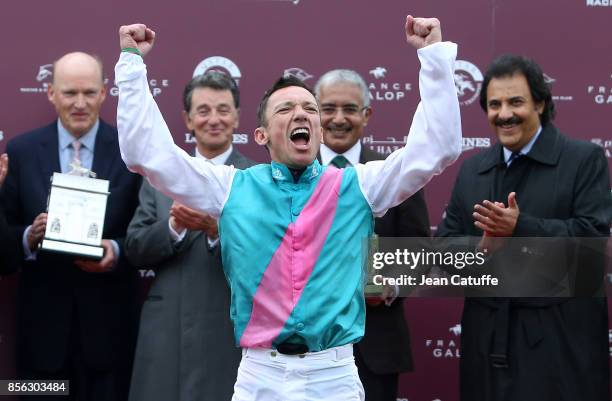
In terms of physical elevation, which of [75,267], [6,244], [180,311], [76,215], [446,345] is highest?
[76,215]

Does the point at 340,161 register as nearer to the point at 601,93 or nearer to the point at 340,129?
the point at 340,129

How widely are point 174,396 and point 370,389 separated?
2.81ft

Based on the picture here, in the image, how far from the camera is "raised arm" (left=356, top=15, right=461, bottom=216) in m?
3.15

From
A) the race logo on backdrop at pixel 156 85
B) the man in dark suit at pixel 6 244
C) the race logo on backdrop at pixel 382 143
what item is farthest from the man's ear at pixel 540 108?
the man in dark suit at pixel 6 244

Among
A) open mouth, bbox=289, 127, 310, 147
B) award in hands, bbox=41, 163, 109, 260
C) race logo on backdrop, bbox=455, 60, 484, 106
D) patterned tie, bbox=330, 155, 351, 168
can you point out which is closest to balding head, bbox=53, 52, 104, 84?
award in hands, bbox=41, 163, 109, 260

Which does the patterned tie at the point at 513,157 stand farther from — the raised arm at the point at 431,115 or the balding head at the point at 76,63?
the balding head at the point at 76,63

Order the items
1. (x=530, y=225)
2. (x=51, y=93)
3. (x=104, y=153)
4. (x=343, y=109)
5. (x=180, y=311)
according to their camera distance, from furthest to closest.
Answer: (x=51, y=93), (x=104, y=153), (x=343, y=109), (x=180, y=311), (x=530, y=225)

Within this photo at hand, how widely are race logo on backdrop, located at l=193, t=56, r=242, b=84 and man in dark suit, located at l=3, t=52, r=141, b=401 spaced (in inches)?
22.2

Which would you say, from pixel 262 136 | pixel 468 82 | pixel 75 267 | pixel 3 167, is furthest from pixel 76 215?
pixel 468 82

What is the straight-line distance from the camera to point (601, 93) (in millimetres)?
5469

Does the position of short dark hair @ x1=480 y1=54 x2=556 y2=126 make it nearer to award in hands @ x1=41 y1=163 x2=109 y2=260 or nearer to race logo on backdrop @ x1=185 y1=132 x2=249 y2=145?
race logo on backdrop @ x1=185 y1=132 x2=249 y2=145

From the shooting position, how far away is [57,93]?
5.18m

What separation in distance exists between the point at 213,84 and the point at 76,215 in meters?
0.87

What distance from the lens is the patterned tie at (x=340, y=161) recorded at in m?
4.92
